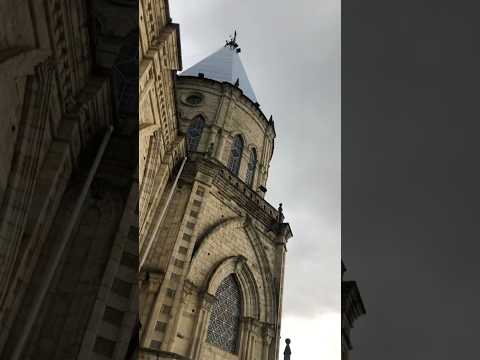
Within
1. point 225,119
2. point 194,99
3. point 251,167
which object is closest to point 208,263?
point 251,167

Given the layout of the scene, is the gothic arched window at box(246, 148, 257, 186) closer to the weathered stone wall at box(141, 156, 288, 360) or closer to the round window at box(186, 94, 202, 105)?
the weathered stone wall at box(141, 156, 288, 360)

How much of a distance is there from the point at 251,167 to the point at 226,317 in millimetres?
6640

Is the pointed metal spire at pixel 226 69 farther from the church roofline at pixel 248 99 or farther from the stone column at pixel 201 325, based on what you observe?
the stone column at pixel 201 325

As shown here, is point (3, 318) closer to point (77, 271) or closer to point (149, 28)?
point (77, 271)

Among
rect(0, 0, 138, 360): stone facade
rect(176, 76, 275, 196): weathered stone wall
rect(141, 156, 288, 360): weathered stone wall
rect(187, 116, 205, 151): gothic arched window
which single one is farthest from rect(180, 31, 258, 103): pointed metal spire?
rect(0, 0, 138, 360): stone facade

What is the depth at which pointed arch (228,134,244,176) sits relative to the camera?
17.7 meters

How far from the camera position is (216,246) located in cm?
1450

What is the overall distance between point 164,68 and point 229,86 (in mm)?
7455

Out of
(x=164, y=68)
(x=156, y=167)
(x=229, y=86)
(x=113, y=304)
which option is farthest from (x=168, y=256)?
(x=229, y=86)

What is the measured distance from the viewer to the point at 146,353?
1105 centimetres

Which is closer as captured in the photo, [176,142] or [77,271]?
[77,271]

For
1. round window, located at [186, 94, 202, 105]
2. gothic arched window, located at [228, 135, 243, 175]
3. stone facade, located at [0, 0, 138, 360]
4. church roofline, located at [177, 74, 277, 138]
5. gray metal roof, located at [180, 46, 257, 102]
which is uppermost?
gray metal roof, located at [180, 46, 257, 102]

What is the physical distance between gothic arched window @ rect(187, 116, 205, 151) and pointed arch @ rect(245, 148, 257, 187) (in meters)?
2.52

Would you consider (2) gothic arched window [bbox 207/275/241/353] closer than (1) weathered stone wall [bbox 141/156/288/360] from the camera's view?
No
